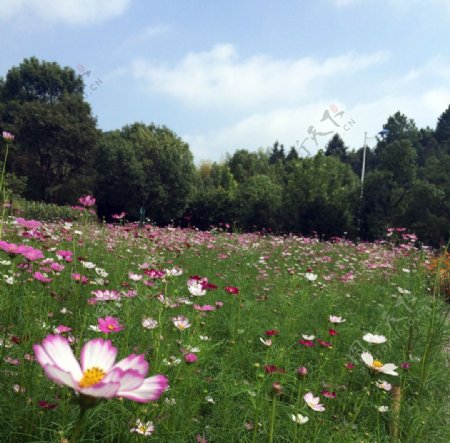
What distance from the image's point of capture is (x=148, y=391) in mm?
463

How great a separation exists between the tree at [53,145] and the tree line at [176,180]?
0.04 meters

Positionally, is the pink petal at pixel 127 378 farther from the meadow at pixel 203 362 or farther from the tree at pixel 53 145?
the tree at pixel 53 145

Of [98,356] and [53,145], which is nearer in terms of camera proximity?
[98,356]

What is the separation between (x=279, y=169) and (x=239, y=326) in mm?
24854

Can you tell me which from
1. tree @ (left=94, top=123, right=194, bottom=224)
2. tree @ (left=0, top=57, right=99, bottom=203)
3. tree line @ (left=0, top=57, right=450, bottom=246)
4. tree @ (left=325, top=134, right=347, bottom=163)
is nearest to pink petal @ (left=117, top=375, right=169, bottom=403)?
tree line @ (left=0, top=57, right=450, bottom=246)

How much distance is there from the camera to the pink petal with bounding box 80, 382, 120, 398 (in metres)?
0.42

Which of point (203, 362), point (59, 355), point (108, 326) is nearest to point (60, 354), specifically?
point (59, 355)

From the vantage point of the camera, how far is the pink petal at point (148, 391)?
0.44 m

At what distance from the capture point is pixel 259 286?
12.5 ft

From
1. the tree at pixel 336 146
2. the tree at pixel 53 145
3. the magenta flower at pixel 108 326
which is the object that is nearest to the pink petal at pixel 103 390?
the magenta flower at pixel 108 326

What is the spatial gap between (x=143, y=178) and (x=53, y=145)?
436 cm

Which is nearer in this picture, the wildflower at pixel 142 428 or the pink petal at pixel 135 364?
the pink petal at pixel 135 364

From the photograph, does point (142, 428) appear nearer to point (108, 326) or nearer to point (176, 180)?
point (108, 326)

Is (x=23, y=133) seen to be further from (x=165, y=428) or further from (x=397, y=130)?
(x=397, y=130)
